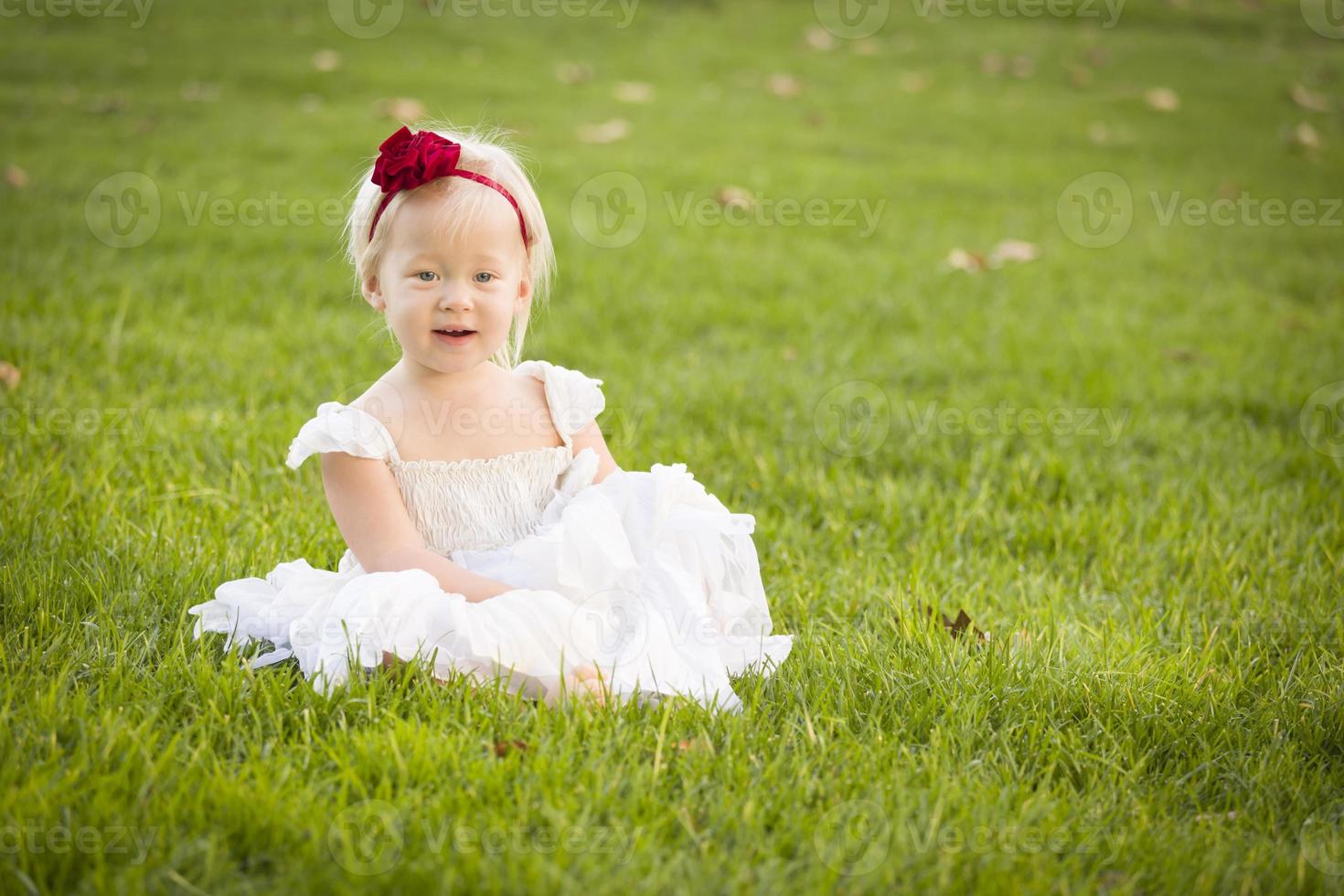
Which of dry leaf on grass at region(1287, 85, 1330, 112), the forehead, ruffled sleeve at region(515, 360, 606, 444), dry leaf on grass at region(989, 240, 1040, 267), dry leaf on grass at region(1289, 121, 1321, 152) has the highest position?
dry leaf on grass at region(1287, 85, 1330, 112)

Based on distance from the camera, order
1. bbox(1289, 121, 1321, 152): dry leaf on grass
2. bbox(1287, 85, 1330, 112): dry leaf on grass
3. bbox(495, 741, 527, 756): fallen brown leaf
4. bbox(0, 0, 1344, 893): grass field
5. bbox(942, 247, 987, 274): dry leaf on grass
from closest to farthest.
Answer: bbox(0, 0, 1344, 893): grass field, bbox(495, 741, 527, 756): fallen brown leaf, bbox(942, 247, 987, 274): dry leaf on grass, bbox(1289, 121, 1321, 152): dry leaf on grass, bbox(1287, 85, 1330, 112): dry leaf on grass

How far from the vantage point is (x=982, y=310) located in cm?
553

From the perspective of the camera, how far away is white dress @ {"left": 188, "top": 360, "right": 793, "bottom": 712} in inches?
86.6

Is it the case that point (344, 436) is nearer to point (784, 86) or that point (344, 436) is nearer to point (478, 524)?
point (478, 524)

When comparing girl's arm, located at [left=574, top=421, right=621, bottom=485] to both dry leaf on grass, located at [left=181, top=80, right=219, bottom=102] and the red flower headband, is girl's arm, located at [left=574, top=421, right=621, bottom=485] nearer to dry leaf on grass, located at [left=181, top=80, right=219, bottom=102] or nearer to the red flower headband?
the red flower headband

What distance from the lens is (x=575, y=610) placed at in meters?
2.27

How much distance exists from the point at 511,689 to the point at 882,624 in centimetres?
94

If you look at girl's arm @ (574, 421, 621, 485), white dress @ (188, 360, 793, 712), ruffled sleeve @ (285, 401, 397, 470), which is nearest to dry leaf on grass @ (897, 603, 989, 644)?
white dress @ (188, 360, 793, 712)

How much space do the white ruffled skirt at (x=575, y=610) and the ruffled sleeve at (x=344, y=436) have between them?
0.27 m

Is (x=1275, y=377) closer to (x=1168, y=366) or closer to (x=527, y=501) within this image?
(x=1168, y=366)

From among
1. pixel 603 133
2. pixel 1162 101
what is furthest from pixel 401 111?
pixel 1162 101

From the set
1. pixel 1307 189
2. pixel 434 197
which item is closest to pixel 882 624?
pixel 434 197

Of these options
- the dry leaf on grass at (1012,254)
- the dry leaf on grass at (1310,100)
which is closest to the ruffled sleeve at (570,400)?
the dry leaf on grass at (1012,254)

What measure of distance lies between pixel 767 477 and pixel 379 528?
1.62 m
